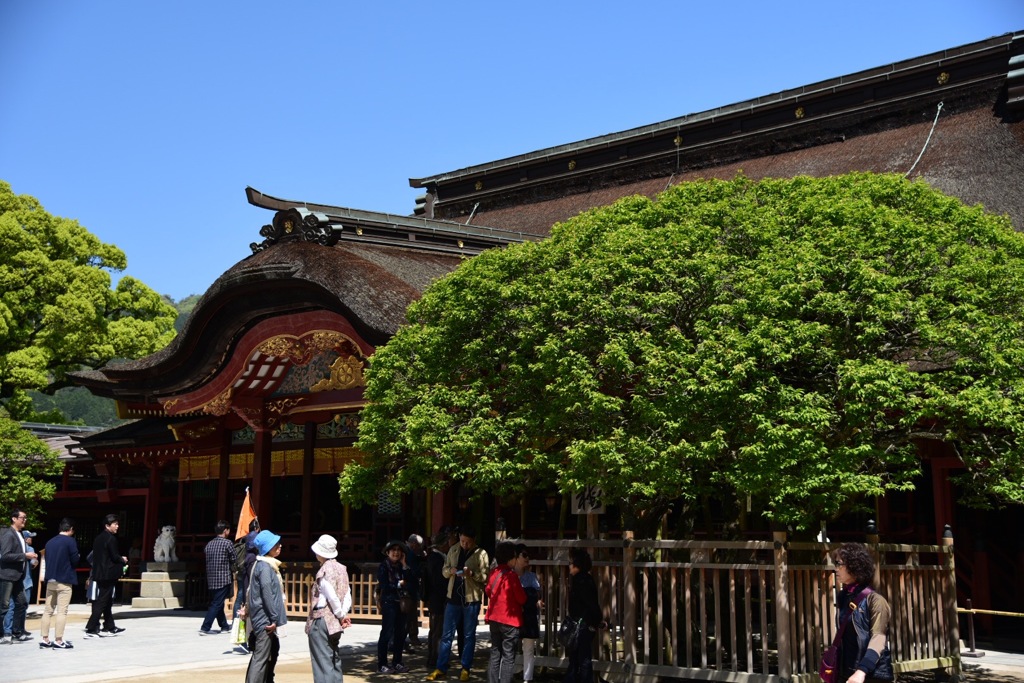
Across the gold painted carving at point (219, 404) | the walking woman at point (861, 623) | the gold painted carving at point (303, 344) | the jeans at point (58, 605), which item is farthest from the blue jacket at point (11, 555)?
the walking woman at point (861, 623)

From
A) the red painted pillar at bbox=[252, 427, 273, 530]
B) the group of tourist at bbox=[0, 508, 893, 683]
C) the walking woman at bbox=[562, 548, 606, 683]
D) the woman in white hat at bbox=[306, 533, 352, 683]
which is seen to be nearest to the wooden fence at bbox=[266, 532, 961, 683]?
the group of tourist at bbox=[0, 508, 893, 683]

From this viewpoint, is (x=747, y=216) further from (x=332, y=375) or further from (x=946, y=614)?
(x=332, y=375)

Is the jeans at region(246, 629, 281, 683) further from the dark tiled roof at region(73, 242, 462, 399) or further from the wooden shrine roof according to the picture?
A: the wooden shrine roof

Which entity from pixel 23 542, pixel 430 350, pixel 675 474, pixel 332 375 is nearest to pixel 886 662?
pixel 675 474

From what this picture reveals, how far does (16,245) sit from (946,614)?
2649 cm

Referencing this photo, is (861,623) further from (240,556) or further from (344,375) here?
(344,375)

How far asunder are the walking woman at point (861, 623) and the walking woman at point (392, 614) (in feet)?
21.0

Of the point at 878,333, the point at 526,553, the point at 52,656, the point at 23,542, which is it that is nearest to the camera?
the point at 878,333

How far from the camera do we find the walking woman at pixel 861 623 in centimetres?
642

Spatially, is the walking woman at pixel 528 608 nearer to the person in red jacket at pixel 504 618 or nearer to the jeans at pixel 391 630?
the person in red jacket at pixel 504 618

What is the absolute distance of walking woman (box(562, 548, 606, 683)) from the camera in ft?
31.5

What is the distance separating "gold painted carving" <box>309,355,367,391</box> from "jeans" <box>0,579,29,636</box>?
246 inches

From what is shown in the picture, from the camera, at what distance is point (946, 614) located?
11086 mm

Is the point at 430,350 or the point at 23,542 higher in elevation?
the point at 430,350
